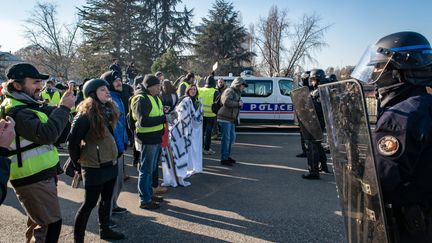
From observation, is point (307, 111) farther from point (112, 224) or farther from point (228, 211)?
point (112, 224)

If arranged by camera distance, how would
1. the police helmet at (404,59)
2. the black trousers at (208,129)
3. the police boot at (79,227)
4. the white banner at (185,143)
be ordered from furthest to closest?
the black trousers at (208,129) < the white banner at (185,143) < the police boot at (79,227) < the police helmet at (404,59)

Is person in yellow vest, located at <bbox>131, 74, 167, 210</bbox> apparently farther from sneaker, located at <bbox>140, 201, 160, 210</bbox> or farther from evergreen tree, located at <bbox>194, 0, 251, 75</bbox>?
evergreen tree, located at <bbox>194, 0, 251, 75</bbox>

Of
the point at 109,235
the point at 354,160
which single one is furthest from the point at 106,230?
the point at 354,160

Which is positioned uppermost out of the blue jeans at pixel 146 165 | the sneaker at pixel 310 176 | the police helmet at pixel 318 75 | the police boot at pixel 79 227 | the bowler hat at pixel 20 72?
the police helmet at pixel 318 75

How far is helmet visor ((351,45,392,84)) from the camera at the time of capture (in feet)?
6.57

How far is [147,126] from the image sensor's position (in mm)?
4797

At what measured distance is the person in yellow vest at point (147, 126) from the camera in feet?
15.7

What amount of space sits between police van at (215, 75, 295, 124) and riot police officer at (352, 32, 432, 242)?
11.8 metres

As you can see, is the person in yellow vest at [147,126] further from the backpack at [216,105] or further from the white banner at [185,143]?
the backpack at [216,105]

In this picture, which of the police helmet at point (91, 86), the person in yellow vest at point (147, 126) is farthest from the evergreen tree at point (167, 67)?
the police helmet at point (91, 86)

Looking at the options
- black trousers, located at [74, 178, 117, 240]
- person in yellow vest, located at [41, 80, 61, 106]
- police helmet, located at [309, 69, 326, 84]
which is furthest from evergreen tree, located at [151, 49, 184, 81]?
black trousers, located at [74, 178, 117, 240]

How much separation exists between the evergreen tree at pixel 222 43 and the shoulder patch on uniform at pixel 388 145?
35281 millimetres

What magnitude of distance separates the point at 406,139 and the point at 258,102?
12.2 m

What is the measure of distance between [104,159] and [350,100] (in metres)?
2.64
